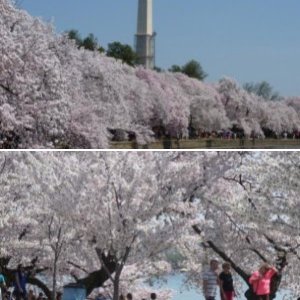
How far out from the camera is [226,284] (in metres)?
8.79

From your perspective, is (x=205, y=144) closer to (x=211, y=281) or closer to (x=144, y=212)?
(x=144, y=212)

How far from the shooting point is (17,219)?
921 cm

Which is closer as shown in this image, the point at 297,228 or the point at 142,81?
the point at 297,228

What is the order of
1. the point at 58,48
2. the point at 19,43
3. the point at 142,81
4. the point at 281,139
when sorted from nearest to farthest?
the point at 19,43, the point at 58,48, the point at 142,81, the point at 281,139

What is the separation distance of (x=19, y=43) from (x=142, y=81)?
13687mm

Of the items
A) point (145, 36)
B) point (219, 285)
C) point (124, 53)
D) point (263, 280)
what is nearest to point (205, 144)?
point (124, 53)

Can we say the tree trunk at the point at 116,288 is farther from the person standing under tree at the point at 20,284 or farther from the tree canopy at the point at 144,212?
the person standing under tree at the point at 20,284

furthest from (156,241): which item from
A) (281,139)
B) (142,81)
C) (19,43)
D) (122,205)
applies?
(281,139)

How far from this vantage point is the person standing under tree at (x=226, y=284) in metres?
8.75

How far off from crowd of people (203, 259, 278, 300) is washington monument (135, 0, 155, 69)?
98.1 feet

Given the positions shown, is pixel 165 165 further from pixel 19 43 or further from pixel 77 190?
pixel 19 43

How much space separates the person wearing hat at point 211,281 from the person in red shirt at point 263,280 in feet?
1.18

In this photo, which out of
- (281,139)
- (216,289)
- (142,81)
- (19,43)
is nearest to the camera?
(216,289)

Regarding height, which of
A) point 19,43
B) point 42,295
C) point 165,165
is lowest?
point 42,295
